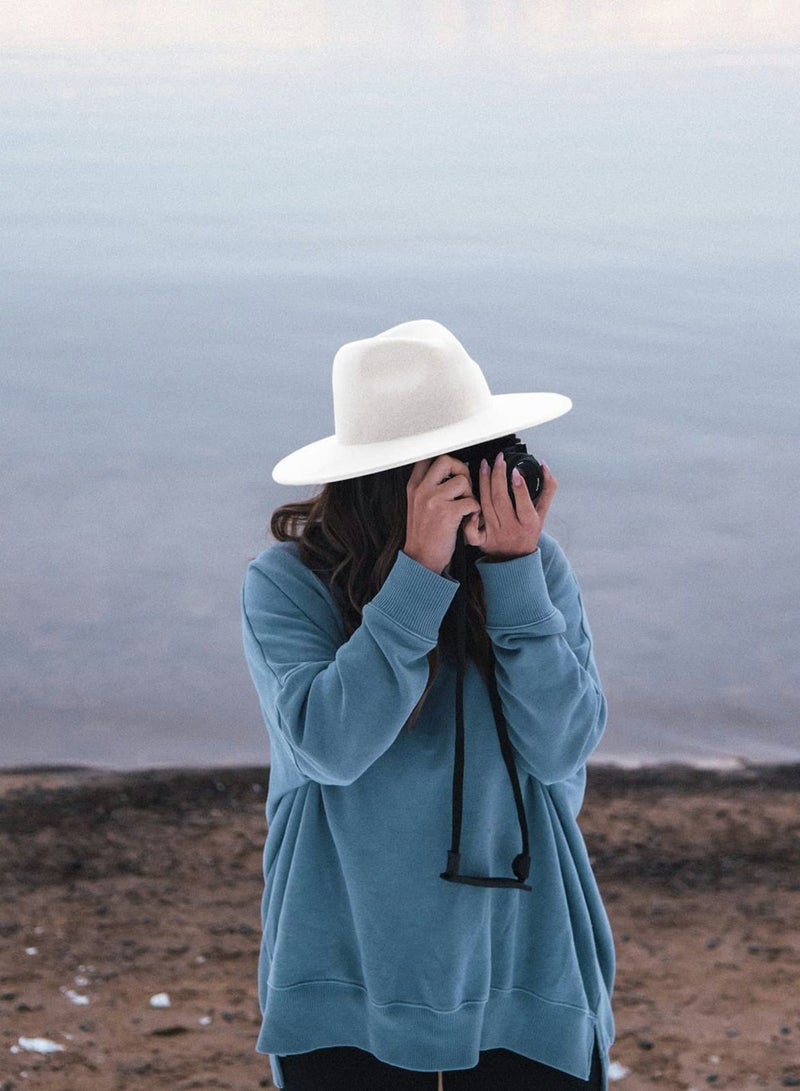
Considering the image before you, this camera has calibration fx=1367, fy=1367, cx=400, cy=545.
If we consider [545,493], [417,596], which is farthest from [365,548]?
[545,493]

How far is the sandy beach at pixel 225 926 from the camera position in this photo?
Result: 276 centimetres

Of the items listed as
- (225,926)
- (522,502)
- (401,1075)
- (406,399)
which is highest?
(406,399)

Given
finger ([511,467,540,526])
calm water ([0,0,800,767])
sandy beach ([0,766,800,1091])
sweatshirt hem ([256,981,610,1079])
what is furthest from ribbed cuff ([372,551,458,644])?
calm water ([0,0,800,767])

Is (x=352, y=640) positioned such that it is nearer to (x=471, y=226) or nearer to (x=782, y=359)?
(x=782, y=359)

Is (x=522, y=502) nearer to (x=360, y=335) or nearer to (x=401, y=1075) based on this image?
(x=401, y=1075)

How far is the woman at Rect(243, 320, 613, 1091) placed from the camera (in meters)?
1.47

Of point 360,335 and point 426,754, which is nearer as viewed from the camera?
point 426,754

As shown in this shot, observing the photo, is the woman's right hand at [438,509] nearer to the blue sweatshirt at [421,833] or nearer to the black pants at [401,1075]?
the blue sweatshirt at [421,833]

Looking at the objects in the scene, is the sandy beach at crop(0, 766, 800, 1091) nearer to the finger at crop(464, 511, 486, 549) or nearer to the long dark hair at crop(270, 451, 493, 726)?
the long dark hair at crop(270, 451, 493, 726)

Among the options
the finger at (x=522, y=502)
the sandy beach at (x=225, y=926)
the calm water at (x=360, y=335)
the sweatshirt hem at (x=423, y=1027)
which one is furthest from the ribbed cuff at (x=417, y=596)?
the calm water at (x=360, y=335)

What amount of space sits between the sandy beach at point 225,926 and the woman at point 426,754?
4.20 ft

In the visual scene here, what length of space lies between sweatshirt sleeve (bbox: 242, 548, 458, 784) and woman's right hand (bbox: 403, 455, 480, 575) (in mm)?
21

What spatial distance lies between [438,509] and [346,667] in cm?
20

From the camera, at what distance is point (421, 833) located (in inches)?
59.4
